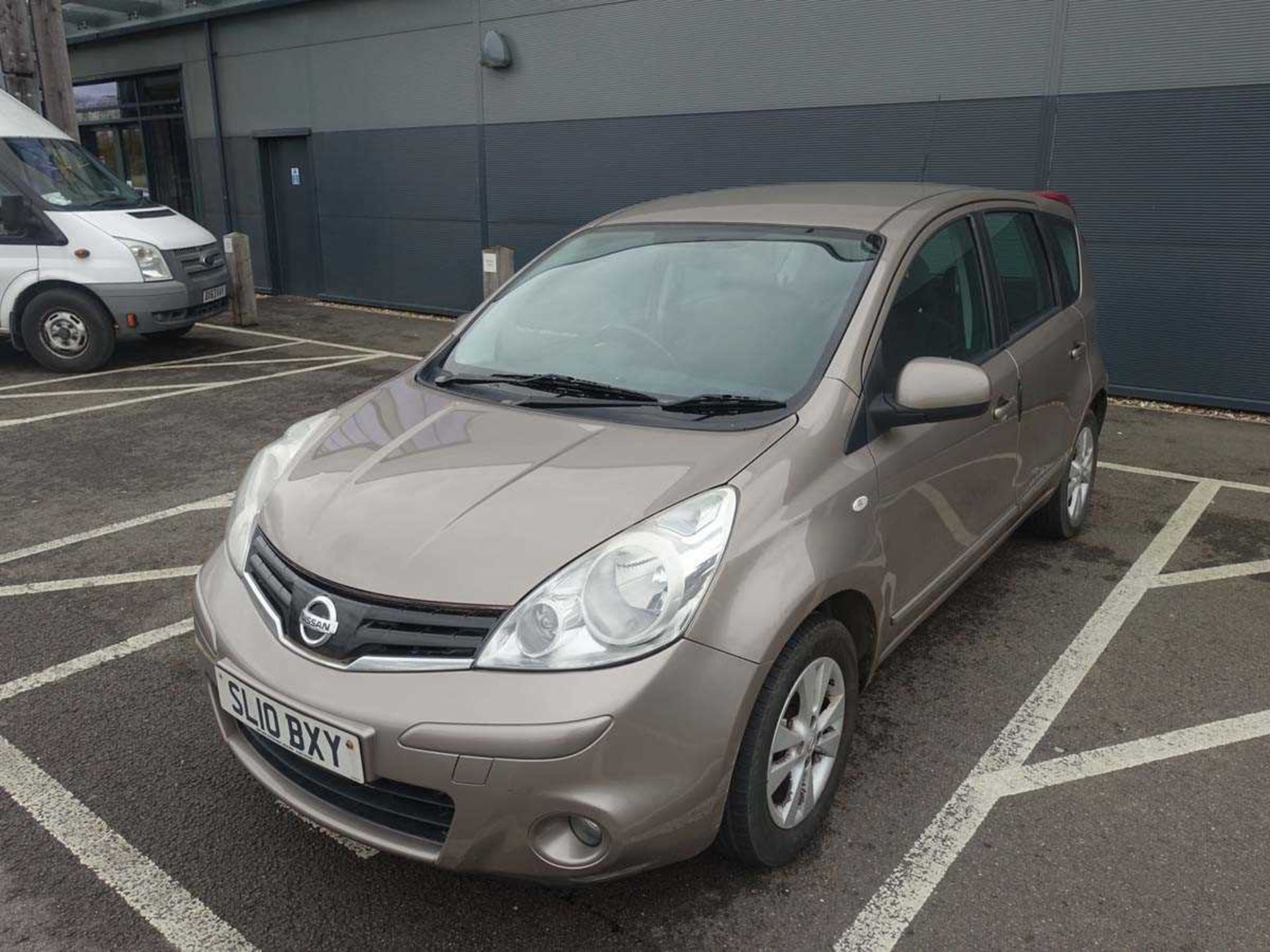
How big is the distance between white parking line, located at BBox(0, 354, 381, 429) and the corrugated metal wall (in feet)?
9.60

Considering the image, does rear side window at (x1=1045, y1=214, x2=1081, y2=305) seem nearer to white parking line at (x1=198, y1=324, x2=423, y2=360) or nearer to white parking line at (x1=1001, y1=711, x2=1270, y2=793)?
white parking line at (x1=1001, y1=711, x2=1270, y2=793)

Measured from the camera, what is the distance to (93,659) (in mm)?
3623

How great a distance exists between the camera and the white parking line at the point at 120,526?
4.61m

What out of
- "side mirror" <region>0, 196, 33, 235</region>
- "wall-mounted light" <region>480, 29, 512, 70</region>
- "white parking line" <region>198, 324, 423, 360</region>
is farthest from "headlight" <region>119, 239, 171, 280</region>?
"wall-mounted light" <region>480, 29, 512, 70</region>

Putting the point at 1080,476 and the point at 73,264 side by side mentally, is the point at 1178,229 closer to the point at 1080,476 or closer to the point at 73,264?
the point at 1080,476

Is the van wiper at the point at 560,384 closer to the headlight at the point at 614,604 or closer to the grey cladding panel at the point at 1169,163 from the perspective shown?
the headlight at the point at 614,604

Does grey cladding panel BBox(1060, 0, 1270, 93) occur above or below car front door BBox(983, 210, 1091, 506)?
above

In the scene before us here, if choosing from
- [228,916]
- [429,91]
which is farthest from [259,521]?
[429,91]

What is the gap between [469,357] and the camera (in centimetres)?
343

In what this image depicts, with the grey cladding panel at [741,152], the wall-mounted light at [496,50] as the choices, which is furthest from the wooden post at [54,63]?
the grey cladding panel at [741,152]

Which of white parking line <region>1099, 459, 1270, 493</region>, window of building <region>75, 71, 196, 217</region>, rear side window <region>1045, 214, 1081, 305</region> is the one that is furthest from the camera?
window of building <region>75, 71, 196, 217</region>

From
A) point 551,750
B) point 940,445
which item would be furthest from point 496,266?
point 551,750

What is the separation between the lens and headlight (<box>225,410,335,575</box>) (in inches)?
106

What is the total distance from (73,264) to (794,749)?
8239 millimetres
